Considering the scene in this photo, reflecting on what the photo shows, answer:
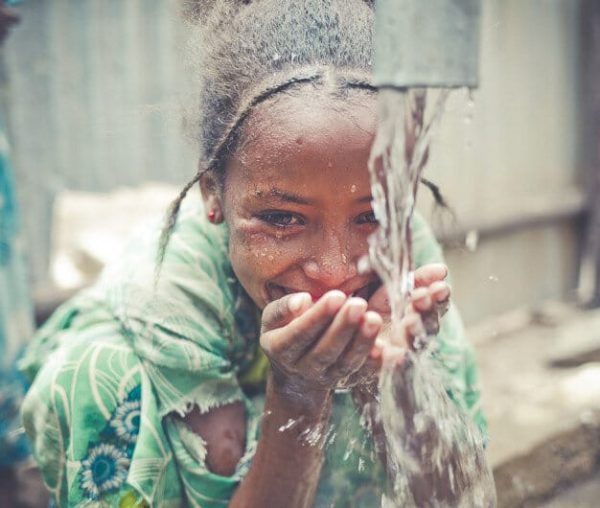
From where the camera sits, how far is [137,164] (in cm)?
353

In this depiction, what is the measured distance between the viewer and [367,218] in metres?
1.53

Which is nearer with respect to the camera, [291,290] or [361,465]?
[291,290]

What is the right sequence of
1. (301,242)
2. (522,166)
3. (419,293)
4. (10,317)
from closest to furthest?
1. (419,293)
2. (301,242)
3. (10,317)
4. (522,166)

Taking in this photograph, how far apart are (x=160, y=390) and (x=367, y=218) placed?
0.67 m

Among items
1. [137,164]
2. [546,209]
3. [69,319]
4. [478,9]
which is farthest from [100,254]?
[546,209]

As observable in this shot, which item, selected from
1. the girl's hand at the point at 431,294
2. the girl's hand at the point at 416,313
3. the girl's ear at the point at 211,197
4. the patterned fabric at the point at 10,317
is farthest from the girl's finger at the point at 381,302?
the patterned fabric at the point at 10,317

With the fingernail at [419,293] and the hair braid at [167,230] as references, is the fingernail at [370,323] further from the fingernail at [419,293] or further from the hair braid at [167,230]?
the hair braid at [167,230]

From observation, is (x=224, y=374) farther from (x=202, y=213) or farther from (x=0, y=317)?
(x=0, y=317)

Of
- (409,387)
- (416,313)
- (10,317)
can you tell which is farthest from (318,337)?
(10,317)

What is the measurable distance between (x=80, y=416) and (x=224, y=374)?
1.15 feet

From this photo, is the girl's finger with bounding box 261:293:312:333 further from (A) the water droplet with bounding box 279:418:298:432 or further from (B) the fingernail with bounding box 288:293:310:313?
(A) the water droplet with bounding box 279:418:298:432

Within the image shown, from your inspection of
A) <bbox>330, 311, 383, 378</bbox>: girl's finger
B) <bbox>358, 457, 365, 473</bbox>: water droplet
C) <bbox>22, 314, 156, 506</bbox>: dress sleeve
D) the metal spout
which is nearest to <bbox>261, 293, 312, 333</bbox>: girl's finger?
<bbox>330, 311, 383, 378</bbox>: girl's finger

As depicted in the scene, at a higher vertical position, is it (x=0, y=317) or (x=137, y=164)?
(x=137, y=164)

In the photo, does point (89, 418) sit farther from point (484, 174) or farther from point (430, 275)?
point (484, 174)
